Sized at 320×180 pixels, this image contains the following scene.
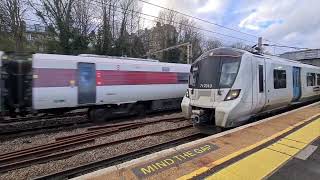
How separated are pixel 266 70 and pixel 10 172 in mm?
8493

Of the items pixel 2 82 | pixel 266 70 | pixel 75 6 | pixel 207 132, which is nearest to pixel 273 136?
Answer: pixel 207 132

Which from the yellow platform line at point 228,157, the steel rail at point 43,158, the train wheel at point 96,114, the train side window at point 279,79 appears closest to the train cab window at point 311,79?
the train side window at point 279,79

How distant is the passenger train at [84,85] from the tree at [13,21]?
20.5 meters

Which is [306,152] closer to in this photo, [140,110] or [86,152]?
[86,152]

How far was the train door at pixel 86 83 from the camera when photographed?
12.6 m

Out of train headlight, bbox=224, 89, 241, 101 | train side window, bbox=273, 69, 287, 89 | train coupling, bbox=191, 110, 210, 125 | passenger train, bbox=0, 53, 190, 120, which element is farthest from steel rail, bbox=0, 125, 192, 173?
train side window, bbox=273, 69, 287, 89

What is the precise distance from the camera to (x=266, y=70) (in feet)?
34.2

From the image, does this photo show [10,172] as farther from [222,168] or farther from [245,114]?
[245,114]

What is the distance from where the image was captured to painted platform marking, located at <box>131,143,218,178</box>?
4938 mm

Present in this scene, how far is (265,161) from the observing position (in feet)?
18.4

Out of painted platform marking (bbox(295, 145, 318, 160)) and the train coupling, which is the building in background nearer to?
the train coupling

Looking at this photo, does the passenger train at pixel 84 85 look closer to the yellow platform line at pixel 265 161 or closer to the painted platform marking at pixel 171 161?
the painted platform marking at pixel 171 161

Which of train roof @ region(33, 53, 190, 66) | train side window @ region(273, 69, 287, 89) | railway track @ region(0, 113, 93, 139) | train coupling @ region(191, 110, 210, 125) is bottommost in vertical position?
railway track @ region(0, 113, 93, 139)

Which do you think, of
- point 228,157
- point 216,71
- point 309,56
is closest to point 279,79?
point 216,71
